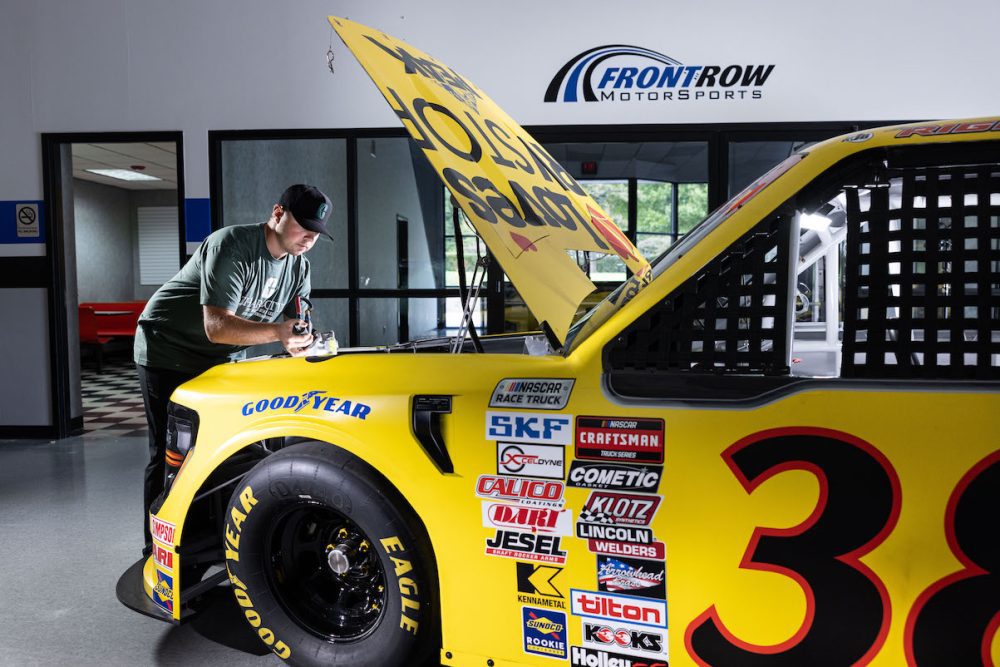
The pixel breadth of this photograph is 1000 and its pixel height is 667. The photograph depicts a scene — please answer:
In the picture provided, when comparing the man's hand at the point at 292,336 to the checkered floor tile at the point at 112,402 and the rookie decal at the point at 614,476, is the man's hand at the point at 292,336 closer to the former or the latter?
the rookie decal at the point at 614,476

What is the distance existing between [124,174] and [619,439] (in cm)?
1367

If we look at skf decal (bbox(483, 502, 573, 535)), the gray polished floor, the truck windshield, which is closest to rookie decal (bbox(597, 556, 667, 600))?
skf decal (bbox(483, 502, 573, 535))

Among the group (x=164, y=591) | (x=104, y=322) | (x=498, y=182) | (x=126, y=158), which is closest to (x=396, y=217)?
(x=126, y=158)

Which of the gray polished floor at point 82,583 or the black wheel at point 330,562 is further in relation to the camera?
the gray polished floor at point 82,583

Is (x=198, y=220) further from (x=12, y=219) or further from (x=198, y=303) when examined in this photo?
(x=198, y=303)

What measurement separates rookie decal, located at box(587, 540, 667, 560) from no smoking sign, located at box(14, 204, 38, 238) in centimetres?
592

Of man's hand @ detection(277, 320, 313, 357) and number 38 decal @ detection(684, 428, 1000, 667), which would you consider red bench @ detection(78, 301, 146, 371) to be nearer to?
man's hand @ detection(277, 320, 313, 357)

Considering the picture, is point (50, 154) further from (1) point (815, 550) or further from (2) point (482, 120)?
(1) point (815, 550)

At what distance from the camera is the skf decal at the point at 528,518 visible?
1553 mm

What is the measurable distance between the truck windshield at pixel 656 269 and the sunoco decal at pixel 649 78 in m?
3.63

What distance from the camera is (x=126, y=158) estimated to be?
429 inches

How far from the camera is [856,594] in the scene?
4.42 ft

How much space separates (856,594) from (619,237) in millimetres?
1468

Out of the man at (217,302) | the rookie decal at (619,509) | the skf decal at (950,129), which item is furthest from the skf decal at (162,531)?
the skf decal at (950,129)
